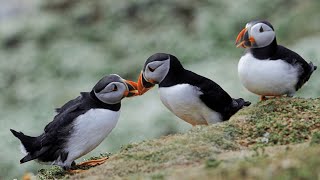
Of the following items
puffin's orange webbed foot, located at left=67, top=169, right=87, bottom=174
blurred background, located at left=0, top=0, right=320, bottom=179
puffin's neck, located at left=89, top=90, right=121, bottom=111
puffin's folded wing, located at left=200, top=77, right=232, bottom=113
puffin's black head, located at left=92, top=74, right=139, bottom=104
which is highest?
blurred background, located at left=0, top=0, right=320, bottom=179

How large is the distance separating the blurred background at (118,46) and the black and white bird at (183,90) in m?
4.91

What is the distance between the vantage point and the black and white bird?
8.77 m

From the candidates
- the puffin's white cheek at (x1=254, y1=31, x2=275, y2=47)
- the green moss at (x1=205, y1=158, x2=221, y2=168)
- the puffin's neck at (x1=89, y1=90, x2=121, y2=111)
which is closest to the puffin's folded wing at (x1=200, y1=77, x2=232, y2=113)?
the puffin's white cheek at (x1=254, y1=31, x2=275, y2=47)

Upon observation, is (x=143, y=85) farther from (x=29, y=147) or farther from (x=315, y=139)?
(x=315, y=139)

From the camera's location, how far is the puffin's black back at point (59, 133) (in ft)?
27.5

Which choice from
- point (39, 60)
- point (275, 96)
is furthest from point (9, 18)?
point (275, 96)

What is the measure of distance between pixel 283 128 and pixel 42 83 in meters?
11.1

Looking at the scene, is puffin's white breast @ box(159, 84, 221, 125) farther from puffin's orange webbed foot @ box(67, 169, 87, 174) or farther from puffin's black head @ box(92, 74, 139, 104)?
puffin's orange webbed foot @ box(67, 169, 87, 174)

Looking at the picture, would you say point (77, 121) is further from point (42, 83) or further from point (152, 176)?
point (42, 83)

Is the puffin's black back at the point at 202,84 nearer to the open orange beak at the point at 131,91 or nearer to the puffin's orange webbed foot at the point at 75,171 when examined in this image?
the open orange beak at the point at 131,91

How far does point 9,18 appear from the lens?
75.8 feet

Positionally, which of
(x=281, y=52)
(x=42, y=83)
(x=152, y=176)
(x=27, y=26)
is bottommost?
(x=152, y=176)

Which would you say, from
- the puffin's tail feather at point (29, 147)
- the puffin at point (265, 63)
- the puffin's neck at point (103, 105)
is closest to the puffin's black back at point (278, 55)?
the puffin at point (265, 63)

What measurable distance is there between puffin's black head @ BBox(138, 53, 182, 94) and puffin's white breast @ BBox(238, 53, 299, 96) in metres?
0.82
